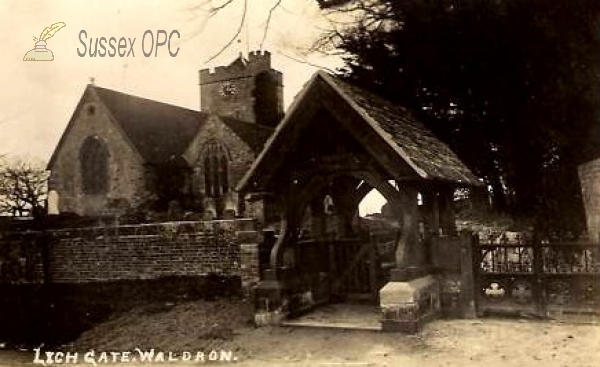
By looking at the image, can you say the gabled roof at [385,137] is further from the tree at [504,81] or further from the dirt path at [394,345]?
the tree at [504,81]

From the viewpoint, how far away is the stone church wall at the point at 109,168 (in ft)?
110

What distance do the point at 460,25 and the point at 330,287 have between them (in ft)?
26.0

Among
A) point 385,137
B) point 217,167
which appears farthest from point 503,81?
point 217,167

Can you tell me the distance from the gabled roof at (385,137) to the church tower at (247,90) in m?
39.1

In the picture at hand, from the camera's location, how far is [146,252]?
51.4ft

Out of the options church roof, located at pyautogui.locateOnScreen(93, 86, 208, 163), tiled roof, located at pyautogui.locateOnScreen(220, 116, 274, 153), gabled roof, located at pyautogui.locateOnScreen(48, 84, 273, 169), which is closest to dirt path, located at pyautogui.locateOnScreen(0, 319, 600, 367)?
tiled roof, located at pyautogui.locateOnScreen(220, 116, 274, 153)

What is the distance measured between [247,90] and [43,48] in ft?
134

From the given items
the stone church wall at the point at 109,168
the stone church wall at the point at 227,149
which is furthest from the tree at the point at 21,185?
the stone church wall at the point at 227,149

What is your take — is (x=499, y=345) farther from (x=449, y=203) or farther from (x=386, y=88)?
(x=386, y=88)

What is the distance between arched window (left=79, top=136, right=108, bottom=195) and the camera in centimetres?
3509

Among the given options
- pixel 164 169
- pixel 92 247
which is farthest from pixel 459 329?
pixel 164 169

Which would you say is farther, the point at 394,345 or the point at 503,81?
the point at 503,81

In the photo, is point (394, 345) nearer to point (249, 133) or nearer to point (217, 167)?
point (217, 167)

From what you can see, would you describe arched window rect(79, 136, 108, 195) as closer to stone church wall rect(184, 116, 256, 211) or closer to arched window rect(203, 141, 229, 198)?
stone church wall rect(184, 116, 256, 211)
